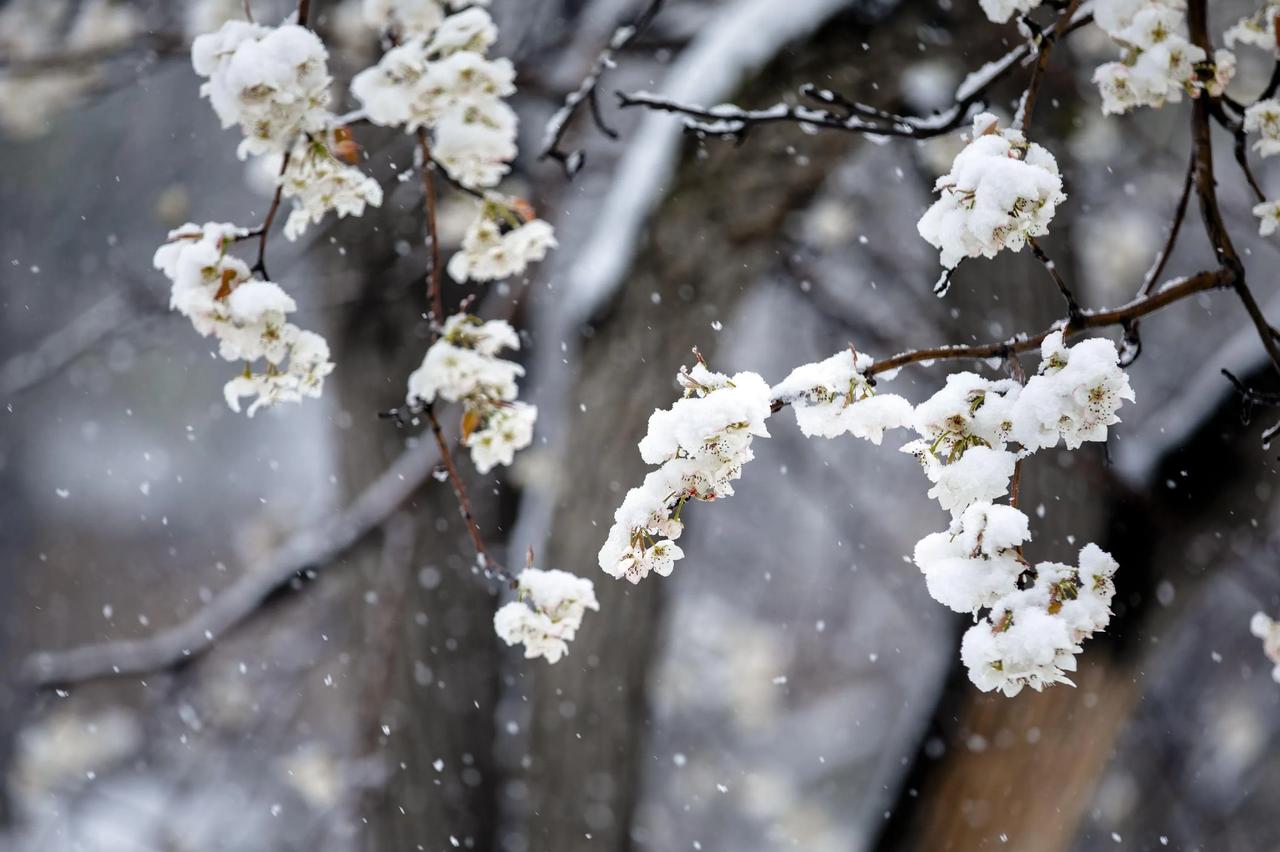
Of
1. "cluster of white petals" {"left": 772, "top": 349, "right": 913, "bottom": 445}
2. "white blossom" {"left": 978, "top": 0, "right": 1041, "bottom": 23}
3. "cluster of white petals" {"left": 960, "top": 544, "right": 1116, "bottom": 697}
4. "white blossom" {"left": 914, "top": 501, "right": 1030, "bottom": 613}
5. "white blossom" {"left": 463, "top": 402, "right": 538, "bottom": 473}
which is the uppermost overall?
"white blossom" {"left": 978, "top": 0, "right": 1041, "bottom": 23}

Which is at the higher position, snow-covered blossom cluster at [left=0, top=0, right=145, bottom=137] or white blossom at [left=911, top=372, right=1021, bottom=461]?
white blossom at [left=911, top=372, right=1021, bottom=461]

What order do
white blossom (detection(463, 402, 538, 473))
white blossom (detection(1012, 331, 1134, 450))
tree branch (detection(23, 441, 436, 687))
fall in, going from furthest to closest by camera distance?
tree branch (detection(23, 441, 436, 687)) → white blossom (detection(463, 402, 538, 473)) → white blossom (detection(1012, 331, 1134, 450))

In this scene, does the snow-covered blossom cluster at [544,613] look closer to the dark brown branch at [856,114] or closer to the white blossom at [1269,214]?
the dark brown branch at [856,114]

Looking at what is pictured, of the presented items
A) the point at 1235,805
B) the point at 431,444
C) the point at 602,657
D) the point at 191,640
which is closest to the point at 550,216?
the point at 431,444

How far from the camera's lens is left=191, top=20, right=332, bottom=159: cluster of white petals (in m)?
1.03

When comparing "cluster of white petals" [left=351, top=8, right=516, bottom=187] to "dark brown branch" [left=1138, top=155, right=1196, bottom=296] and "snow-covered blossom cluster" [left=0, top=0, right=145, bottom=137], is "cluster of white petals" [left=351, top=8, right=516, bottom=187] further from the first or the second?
"snow-covered blossom cluster" [left=0, top=0, right=145, bottom=137]

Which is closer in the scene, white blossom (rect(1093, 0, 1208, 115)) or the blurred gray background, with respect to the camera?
white blossom (rect(1093, 0, 1208, 115))

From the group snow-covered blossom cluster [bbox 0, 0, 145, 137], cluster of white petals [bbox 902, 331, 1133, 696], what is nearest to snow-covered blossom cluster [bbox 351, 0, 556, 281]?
cluster of white petals [bbox 902, 331, 1133, 696]

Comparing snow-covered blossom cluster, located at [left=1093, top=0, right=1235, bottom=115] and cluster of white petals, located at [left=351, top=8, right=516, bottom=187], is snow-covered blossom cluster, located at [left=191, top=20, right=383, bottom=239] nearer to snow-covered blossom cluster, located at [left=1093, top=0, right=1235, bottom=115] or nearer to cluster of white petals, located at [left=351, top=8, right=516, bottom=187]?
cluster of white petals, located at [left=351, top=8, right=516, bottom=187]

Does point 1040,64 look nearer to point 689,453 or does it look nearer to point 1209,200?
point 1209,200

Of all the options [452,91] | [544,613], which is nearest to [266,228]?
[452,91]

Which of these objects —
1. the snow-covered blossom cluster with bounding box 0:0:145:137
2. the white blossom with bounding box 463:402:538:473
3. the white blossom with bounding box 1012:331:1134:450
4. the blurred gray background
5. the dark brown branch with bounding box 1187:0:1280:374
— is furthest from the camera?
the snow-covered blossom cluster with bounding box 0:0:145:137

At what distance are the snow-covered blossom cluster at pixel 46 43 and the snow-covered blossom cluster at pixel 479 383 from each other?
2046 mm

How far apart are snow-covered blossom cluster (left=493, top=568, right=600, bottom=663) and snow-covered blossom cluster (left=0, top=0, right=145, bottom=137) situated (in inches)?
87.7
